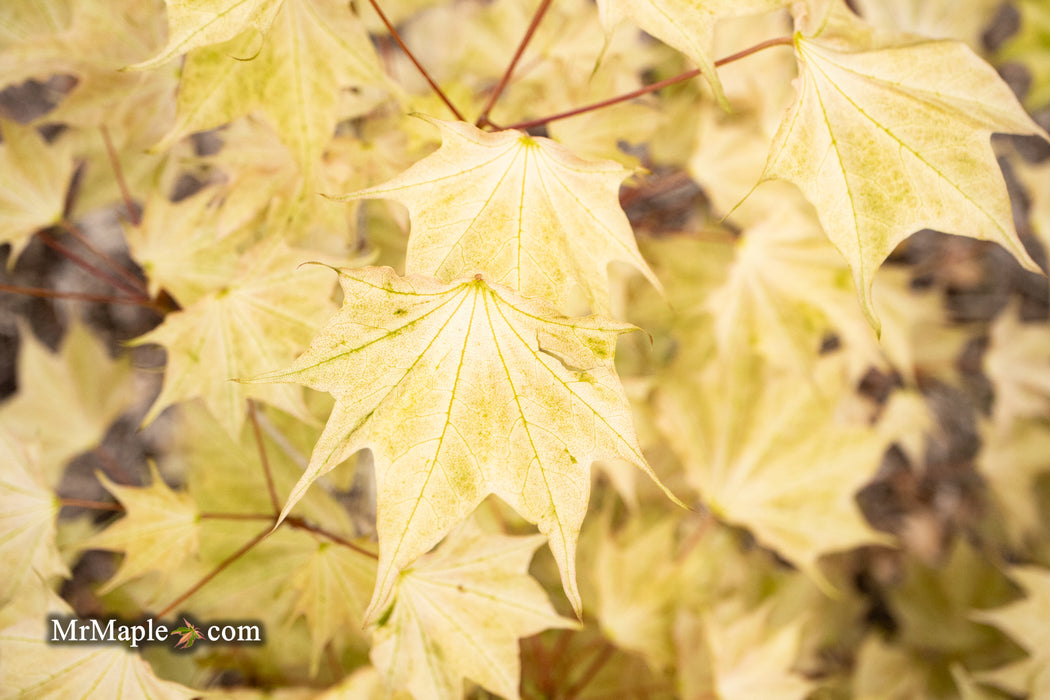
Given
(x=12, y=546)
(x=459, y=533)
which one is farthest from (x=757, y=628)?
(x=12, y=546)

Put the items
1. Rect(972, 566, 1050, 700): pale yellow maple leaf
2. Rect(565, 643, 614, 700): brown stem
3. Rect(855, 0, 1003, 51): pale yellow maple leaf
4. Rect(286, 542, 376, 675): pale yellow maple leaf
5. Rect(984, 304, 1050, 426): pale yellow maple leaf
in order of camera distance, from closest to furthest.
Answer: Rect(286, 542, 376, 675): pale yellow maple leaf → Rect(972, 566, 1050, 700): pale yellow maple leaf → Rect(565, 643, 614, 700): brown stem → Rect(855, 0, 1003, 51): pale yellow maple leaf → Rect(984, 304, 1050, 426): pale yellow maple leaf

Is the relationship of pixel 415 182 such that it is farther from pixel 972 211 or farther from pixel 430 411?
pixel 972 211

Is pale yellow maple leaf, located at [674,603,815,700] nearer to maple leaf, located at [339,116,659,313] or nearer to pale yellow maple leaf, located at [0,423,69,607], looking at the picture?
maple leaf, located at [339,116,659,313]

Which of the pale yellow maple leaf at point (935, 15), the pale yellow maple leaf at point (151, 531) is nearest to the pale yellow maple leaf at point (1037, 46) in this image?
the pale yellow maple leaf at point (935, 15)

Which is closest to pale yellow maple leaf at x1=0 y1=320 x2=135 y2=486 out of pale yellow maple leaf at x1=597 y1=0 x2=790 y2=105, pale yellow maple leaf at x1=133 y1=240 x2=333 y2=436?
pale yellow maple leaf at x1=133 y1=240 x2=333 y2=436

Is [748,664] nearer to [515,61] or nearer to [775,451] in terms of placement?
[775,451]

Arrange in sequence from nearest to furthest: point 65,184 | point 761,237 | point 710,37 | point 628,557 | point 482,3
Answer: point 710,37 < point 65,184 < point 761,237 < point 628,557 < point 482,3

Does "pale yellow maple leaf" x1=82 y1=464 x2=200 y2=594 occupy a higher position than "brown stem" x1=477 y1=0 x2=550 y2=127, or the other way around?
"brown stem" x1=477 y1=0 x2=550 y2=127

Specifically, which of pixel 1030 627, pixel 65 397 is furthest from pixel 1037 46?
pixel 65 397
